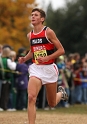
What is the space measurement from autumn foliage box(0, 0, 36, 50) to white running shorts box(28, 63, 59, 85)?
118ft

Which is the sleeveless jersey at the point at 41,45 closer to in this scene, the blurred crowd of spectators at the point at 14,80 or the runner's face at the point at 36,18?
the runner's face at the point at 36,18

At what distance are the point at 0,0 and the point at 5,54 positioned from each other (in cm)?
3224

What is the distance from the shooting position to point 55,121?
11625 millimetres

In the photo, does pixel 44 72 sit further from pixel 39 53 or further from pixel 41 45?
pixel 41 45

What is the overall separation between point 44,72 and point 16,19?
126 ft

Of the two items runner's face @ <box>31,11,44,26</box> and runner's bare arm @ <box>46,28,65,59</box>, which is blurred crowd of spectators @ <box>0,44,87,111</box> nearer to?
runner's face @ <box>31,11,44,26</box>

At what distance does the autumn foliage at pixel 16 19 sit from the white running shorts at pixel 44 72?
118 ft

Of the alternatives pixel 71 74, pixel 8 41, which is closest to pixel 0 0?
pixel 8 41

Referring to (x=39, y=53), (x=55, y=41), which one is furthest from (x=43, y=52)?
(x=55, y=41)

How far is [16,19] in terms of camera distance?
47.9 metres

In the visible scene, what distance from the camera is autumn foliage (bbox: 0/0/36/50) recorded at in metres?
46.7

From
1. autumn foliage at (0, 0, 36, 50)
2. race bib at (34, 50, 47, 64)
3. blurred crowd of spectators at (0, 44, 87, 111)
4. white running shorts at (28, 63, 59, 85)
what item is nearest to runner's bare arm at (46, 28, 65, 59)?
race bib at (34, 50, 47, 64)

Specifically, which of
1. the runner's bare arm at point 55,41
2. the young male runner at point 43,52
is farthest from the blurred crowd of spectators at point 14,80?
the runner's bare arm at point 55,41

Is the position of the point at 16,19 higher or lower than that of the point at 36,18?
higher
